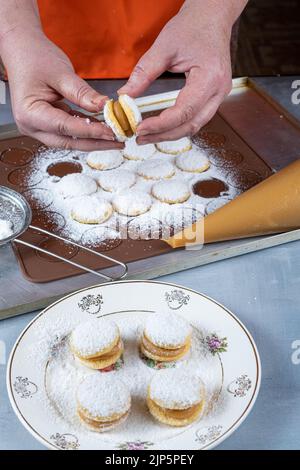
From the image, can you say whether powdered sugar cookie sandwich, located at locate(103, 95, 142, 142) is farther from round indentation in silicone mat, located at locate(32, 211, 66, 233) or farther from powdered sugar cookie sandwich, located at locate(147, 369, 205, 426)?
powdered sugar cookie sandwich, located at locate(147, 369, 205, 426)

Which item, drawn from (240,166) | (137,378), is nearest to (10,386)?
(137,378)

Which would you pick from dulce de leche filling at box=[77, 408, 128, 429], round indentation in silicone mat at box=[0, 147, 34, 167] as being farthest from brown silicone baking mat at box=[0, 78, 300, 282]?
dulce de leche filling at box=[77, 408, 128, 429]

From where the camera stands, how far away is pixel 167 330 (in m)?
0.97

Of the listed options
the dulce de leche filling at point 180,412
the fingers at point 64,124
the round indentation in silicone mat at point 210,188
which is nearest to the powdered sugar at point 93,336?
the dulce de leche filling at point 180,412

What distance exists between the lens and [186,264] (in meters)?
1.17

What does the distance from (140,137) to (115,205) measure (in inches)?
7.5

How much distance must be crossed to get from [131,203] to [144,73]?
0.26 meters

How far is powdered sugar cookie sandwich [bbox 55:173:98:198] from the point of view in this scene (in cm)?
135

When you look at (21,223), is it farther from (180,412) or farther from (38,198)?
(180,412)

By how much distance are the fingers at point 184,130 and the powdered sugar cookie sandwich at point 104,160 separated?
0.21 metres

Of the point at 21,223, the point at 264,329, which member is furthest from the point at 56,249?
the point at 264,329

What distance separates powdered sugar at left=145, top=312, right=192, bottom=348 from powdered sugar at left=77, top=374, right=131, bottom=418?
0.09 metres

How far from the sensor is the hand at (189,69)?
1.19 meters

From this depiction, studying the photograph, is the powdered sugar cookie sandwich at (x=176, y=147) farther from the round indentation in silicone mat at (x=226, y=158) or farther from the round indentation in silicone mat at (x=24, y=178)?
the round indentation in silicone mat at (x=24, y=178)
